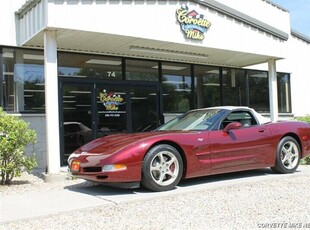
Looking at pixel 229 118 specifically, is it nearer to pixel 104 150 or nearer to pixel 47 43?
pixel 104 150

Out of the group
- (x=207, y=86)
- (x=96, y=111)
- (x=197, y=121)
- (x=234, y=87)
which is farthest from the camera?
(x=234, y=87)

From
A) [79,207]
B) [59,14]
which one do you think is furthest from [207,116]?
[59,14]

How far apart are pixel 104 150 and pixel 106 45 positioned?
4.81 meters

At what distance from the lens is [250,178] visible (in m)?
7.45

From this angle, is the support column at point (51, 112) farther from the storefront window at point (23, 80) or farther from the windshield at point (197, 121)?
the windshield at point (197, 121)

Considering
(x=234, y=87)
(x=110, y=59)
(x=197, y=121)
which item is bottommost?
(x=197, y=121)

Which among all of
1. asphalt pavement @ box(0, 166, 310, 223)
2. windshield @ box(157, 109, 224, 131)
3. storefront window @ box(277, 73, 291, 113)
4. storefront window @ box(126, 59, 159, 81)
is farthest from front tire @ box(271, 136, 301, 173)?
storefront window @ box(277, 73, 291, 113)

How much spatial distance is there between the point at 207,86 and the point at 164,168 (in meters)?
8.18

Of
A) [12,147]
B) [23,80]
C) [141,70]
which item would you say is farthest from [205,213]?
[141,70]

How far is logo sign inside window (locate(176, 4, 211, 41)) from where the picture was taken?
10266mm

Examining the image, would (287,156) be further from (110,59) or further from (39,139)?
(39,139)

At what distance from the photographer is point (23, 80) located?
10.4m

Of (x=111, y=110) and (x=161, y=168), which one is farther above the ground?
(x=111, y=110)

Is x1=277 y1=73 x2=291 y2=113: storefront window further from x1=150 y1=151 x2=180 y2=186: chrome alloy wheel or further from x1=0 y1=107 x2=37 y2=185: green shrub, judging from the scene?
x1=0 y1=107 x2=37 y2=185: green shrub
